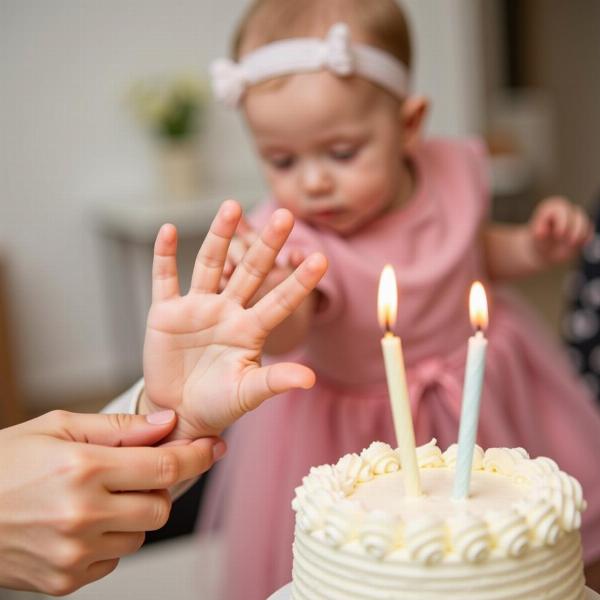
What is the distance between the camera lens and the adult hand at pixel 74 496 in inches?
28.7

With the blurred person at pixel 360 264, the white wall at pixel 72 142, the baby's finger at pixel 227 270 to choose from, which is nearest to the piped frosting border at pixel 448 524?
the baby's finger at pixel 227 270

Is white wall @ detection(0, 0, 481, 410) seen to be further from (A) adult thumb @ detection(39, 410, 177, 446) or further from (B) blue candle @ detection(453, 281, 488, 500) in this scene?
(B) blue candle @ detection(453, 281, 488, 500)

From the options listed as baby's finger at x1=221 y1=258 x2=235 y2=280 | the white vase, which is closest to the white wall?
the white vase

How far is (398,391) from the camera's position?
2.07ft

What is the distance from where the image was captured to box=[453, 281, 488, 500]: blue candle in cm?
61

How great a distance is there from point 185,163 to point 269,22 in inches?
110

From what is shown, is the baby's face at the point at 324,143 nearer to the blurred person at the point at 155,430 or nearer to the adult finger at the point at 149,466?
the blurred person at the point at 155,430

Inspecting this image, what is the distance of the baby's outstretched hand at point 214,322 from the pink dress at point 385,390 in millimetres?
444

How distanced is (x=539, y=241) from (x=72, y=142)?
9.74 ft

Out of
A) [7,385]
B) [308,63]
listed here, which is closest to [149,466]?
[308,63]

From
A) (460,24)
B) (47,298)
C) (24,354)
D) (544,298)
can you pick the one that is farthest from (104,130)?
(544,298)

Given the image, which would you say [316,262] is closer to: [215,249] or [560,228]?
[215,249]

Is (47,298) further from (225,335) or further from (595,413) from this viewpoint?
(225,335)

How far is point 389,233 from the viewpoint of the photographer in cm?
142
